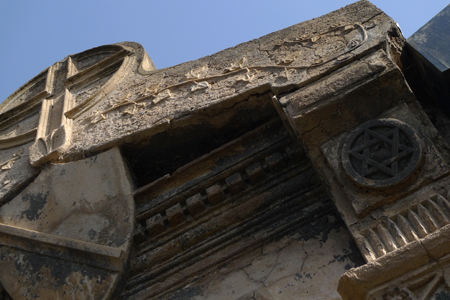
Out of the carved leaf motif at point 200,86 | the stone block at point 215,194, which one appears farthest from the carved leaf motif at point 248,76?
the stone block at point 215,194

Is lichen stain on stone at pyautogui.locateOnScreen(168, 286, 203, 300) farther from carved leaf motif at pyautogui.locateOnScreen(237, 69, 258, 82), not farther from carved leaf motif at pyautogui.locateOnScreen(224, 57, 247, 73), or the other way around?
carved leaf motif at pyautogui.locateOnScreen(224, 57, 247, 73)

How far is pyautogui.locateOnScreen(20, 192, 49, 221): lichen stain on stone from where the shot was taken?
3758 mm

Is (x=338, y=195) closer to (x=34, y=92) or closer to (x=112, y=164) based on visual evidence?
(x=112, y=164)

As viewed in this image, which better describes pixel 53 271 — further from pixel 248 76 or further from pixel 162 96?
pixel 248 76

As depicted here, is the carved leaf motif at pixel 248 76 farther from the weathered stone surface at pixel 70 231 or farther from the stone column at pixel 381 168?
the weathered stone surface at pixel 70 231

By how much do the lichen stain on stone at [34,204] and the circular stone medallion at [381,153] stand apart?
210 centimetres

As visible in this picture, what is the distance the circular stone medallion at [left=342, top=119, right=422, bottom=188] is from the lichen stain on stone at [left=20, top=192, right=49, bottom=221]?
6.89ft

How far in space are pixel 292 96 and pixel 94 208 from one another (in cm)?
150

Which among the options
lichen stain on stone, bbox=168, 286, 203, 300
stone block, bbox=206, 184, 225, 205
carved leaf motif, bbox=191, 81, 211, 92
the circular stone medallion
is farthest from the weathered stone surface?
the circular stone medallion

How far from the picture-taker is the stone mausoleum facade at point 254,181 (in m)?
A: 2.79

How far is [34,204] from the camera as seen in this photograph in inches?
151

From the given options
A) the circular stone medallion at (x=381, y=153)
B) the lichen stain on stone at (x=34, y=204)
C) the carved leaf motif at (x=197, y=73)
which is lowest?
the circular stone medallion at (x=381, y=153)

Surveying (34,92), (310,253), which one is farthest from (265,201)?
(34,92)

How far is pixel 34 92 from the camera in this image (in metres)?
5.34
